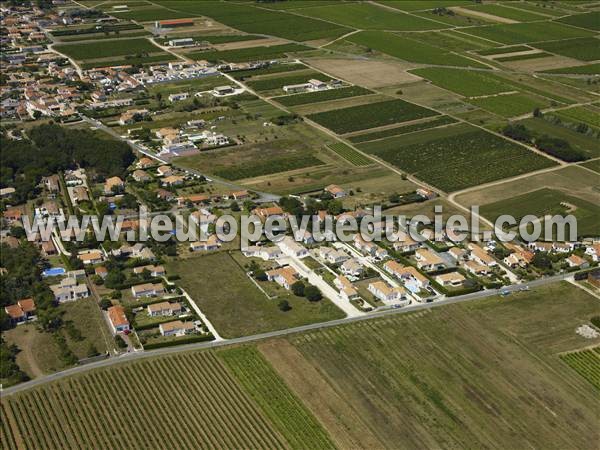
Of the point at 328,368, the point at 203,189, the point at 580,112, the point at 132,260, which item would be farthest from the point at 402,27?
the point at 328,368

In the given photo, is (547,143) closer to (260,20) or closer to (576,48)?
(576,48)

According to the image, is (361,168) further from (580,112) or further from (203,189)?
(580,112)

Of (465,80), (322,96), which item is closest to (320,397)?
(322,96)

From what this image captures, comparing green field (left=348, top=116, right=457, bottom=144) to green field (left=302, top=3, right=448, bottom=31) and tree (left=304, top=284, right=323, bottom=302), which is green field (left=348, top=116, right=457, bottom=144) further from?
green field (left=302, top=3, right=448, bottom=31)

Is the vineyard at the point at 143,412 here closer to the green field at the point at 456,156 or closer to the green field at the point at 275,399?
the green field at the point at 275,399

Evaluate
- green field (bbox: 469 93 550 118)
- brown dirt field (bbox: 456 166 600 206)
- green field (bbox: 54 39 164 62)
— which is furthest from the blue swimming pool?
green field (bbox: 54 39 164 62)

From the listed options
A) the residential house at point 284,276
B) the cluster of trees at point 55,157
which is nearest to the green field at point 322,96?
the cluster of trees at point 55,157
